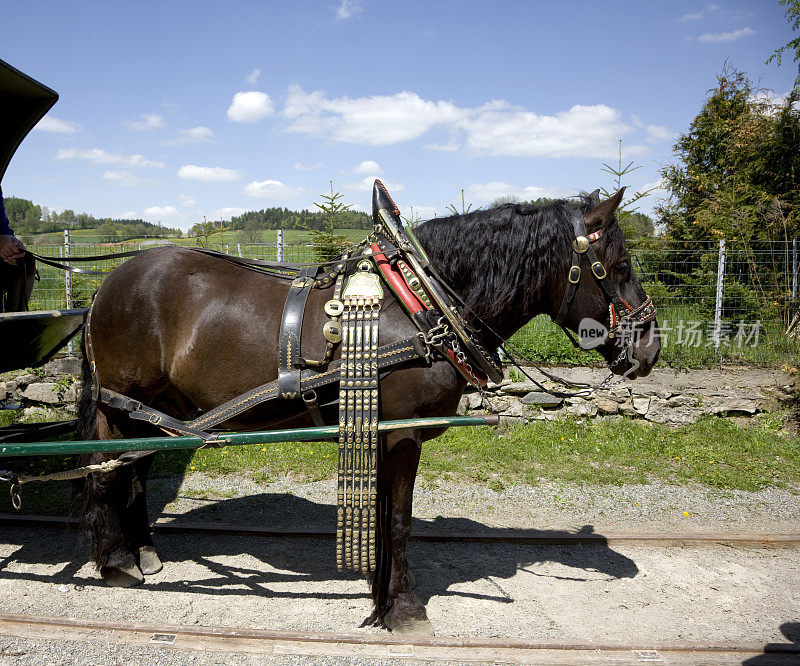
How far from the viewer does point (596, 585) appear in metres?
3.42

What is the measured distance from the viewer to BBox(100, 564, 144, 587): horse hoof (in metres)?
3.33

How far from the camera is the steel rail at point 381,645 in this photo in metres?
2.60

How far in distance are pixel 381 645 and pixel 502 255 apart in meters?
2.06

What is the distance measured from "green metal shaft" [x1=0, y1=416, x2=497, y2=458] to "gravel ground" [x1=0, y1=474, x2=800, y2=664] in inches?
37.3

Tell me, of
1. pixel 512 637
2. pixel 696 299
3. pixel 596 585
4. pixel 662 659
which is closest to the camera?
pixel 662 659

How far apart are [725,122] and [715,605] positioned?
11.5 m

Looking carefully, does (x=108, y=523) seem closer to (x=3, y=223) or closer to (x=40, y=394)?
(x=3, y=223)

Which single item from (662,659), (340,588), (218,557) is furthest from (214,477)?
(662,659)

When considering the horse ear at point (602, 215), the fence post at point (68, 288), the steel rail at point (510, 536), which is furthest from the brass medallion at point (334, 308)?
the fence post at point (68, 288)

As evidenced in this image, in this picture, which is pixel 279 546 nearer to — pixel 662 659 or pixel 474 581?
pixel 474 581

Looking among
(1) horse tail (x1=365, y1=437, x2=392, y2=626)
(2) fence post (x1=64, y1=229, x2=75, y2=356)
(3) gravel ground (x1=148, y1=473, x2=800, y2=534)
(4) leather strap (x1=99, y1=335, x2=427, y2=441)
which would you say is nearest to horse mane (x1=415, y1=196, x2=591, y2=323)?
(4) leather strap (x1=99, y1=335, x2=427, y2=441)

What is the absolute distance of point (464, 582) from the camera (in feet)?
11.4

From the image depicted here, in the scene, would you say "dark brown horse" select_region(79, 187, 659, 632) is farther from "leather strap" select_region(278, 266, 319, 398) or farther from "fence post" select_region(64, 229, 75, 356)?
"fence post" select_region(64, 229, 75, 356)

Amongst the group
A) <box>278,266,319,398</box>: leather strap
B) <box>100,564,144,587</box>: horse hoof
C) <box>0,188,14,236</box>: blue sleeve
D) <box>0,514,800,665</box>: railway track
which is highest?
<box>0,188,14,236</box>: blue sleeve
